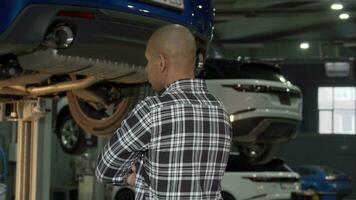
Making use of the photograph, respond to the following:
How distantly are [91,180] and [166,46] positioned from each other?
840cm

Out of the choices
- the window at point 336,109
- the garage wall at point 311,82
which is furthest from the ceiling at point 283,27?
the window at point 336,109

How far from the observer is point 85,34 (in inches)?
120

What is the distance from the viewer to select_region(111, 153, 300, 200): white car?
802 centimetres

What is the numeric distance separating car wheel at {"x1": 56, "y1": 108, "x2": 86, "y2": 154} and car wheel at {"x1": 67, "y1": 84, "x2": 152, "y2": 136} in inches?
83.6

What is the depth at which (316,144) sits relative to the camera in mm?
18703

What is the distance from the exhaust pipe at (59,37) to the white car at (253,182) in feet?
17.1

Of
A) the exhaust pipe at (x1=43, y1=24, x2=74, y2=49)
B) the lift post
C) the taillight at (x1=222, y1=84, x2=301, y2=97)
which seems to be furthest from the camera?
the taillight at (x1=222, y1=84, x2=301, y2=97)

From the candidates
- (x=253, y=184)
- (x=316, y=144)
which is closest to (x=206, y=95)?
(x=253, y=184)

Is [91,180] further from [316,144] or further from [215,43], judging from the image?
[316,144]

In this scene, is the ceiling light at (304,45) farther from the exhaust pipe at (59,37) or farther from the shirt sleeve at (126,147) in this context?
the shirt sleeve at (126,147)

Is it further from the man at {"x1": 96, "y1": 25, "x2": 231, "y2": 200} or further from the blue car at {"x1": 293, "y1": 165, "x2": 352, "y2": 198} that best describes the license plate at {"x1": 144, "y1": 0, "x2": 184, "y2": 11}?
the blue car at {"x1": 293, "y1": 165, "x2": 352, "y2": 198}

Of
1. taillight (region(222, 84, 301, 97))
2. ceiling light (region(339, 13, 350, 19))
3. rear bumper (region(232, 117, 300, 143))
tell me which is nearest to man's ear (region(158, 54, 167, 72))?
rear bumper (region(232, 117, 300, 143))

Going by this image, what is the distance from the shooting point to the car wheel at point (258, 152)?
6984 millimetres

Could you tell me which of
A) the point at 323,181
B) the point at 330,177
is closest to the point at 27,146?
the point at 323,181
